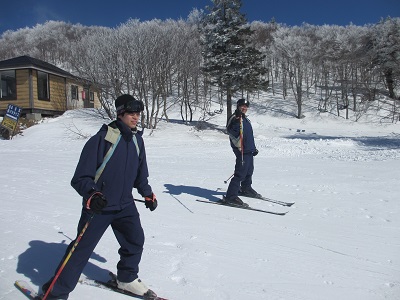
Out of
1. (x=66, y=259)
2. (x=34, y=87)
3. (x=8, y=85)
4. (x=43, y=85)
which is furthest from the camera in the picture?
(x=43, y=85)

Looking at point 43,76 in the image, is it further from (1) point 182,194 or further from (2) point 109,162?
(2) point 109,162

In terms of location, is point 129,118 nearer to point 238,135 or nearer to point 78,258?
point 78,258

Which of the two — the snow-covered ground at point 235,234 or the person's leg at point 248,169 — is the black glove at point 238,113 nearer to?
the person's leg at point 248,169

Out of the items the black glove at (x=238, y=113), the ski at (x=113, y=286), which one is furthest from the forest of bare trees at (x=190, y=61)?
the ski at (x=113, y=286)

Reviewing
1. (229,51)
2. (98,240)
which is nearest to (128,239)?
(98,240)

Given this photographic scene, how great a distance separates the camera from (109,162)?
Result: 8.89 ft

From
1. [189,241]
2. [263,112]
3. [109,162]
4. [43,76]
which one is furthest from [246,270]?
[263,112]

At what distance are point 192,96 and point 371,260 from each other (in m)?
34.1

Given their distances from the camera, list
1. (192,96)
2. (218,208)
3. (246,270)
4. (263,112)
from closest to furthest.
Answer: (246,270)
(218,208)
(192,96)
(263,112)

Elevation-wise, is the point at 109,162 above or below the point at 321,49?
below

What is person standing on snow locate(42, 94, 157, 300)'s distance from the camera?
2.61 m

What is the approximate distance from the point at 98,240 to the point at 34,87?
21.9 meters

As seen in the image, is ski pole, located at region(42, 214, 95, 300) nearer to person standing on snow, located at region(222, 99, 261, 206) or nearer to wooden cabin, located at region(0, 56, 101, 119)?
person standing on snow, located at region(222, 99, 261, 206)

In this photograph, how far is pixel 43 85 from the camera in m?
23.6
